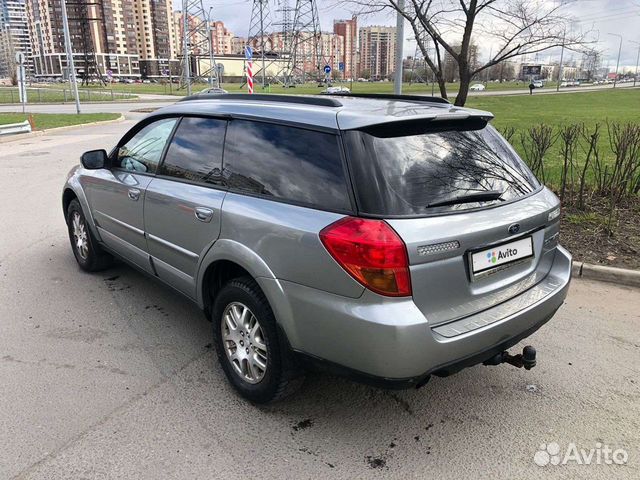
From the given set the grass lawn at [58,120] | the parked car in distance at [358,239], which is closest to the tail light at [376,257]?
the parked car in distance at [358,239]

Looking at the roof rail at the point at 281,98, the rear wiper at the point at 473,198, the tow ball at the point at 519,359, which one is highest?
the roof rail at the point at 281,98

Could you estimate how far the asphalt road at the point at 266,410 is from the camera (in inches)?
101

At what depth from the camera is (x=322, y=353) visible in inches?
101

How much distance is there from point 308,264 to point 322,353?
0.45m

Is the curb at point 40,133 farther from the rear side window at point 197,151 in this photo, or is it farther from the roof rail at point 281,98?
the roof rail at point 281,98

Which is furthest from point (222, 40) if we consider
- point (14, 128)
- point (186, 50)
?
point (14, 128)

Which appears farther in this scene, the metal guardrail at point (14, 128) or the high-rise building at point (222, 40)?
the high-rise building at point (222, 40)

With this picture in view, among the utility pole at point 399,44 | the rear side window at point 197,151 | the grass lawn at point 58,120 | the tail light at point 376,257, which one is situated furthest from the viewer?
the grass lawn at point 58,120

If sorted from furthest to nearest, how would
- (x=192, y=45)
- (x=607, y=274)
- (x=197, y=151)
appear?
(x=192, y=45)
(x=607, y=274)
(x=197, y=151)

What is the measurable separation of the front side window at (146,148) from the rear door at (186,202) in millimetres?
173

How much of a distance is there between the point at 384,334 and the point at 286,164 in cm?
110

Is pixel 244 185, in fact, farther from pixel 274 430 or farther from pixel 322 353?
pixel 274 430

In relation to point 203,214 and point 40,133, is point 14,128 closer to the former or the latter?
point 40,133

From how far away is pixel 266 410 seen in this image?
3006 millimetres
